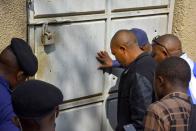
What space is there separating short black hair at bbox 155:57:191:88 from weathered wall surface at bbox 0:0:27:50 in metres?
1.23

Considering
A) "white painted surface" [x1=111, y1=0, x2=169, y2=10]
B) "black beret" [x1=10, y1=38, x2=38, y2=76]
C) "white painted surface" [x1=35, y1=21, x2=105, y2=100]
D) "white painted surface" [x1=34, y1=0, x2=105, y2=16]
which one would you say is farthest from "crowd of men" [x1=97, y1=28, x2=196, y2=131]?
"black beret" [x1=10, y1=38, x2=38, y2=76]

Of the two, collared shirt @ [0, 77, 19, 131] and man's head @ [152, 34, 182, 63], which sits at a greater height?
man's head @ [152, 34, 182, 63]

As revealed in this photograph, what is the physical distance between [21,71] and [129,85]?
1045 mm

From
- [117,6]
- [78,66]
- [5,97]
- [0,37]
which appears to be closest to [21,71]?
[5,97]

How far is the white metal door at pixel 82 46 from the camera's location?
3929mm

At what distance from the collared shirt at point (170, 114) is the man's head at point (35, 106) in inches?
31.6

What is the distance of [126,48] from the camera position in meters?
3.90

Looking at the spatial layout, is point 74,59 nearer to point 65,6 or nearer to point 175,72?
point 65,6

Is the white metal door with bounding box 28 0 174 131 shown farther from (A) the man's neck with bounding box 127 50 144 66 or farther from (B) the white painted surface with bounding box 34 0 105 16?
(A) the man's neck with bounding box 127 50 144 66

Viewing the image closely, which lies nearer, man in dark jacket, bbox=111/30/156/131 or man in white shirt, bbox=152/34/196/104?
man in dark jacket, bbox=111/30/156/131

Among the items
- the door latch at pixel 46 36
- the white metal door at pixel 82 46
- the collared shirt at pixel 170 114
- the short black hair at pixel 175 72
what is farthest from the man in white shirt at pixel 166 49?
the collared shirt at pixel 170 114

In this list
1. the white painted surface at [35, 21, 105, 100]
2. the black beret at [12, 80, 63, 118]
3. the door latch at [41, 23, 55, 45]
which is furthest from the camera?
the white painted surface at [35, 21, 105, 100]

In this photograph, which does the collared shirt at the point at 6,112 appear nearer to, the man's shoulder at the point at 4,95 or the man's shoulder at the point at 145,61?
the man's shoulder at the point at 4,95

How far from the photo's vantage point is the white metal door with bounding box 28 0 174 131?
3929mm
